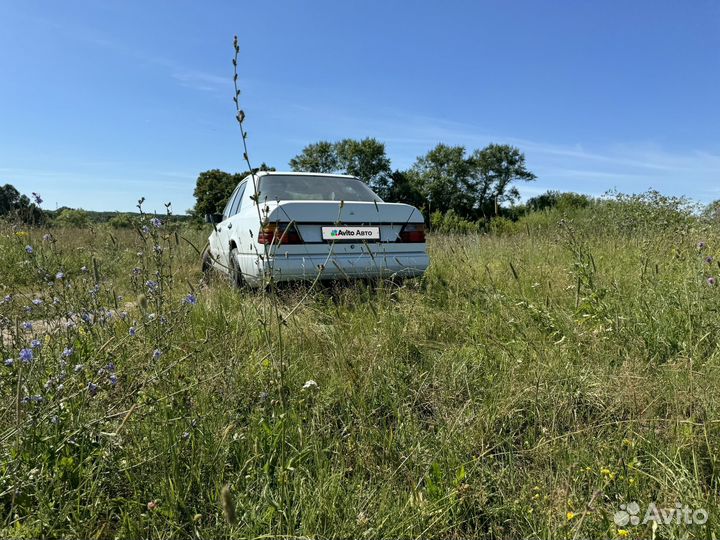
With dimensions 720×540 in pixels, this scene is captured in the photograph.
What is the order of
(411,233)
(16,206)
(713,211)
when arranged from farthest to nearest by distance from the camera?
(713,211) < (16,206) < (411,233)

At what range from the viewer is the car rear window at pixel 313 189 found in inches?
185

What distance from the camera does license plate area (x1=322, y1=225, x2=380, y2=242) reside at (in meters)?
3.93

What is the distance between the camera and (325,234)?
3.94 meters

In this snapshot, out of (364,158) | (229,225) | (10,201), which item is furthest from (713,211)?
(364,158)

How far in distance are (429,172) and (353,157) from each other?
10230 mm

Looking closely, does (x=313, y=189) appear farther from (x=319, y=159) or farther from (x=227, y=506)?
(x=319, y=159)

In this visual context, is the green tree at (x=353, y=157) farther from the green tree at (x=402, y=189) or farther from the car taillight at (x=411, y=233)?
the car taillight at (x=411, y=233)

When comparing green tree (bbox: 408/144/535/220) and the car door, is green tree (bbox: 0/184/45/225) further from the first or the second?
green tree (bbox: 408/144/535/220)

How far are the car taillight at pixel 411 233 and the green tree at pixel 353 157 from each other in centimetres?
4296

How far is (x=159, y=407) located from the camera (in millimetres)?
1650

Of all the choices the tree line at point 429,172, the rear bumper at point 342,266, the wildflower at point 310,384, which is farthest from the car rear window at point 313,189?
the tree line at point 429,172

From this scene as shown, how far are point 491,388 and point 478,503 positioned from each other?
657 millimetres

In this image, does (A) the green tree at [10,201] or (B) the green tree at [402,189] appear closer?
(A) the green tree at [10,201]

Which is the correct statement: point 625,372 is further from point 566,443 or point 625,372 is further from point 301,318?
point 301,318
